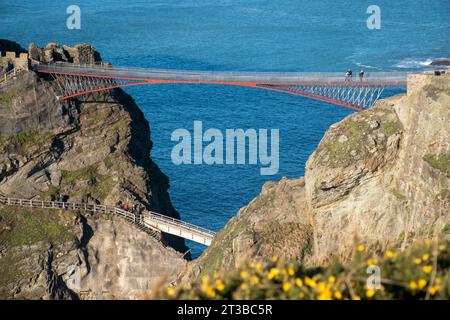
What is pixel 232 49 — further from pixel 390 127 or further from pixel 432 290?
pixel 432 290

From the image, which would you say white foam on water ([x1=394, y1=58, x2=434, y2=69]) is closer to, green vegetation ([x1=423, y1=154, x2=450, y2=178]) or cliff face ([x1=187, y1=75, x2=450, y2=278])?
cliff face ([x1=187, y1=75, x2=450, y2=278])

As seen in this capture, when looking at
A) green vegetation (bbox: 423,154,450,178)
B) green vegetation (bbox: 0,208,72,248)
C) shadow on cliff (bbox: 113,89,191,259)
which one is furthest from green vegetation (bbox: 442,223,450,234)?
green vegetation (bbox: 0,208,72,248)

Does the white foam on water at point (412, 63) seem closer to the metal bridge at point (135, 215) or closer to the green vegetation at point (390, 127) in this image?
the metal bridge at point (135, 215)

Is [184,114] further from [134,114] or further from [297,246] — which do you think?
[297,246]

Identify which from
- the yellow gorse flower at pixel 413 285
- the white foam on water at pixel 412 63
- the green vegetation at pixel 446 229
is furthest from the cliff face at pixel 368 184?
the white foam on water at pixel 412 63

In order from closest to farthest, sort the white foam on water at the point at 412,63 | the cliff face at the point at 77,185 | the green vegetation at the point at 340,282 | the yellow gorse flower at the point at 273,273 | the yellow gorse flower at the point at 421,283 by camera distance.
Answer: the yellow gorse flower at the point at 421,283
the green vegetation at the point at 340,282
the yellow gorse flower at the point at 273,273
the cliff face at the point at 77,185
the white foam on water at the point at 412,63

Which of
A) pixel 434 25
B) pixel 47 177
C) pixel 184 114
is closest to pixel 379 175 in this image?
pixel 47 177
